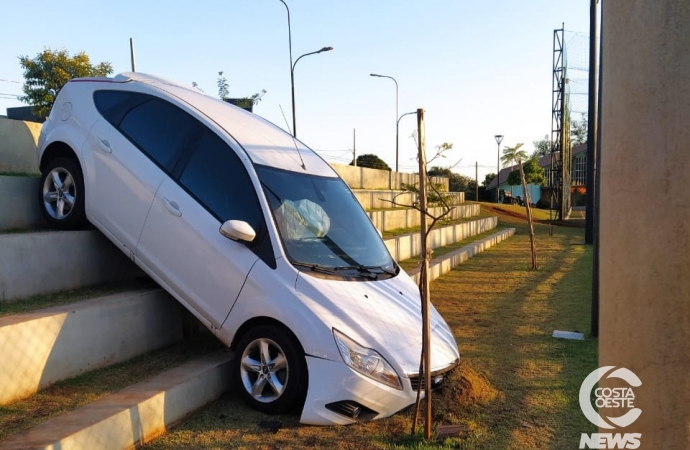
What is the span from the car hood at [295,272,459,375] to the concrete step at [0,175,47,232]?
3690mm

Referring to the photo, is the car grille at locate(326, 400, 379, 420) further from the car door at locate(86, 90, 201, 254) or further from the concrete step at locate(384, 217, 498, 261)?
the concrete step at locate(384, 217, 498, 261)

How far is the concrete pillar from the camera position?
2.31 m

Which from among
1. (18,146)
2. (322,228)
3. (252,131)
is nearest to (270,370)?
(322,228)

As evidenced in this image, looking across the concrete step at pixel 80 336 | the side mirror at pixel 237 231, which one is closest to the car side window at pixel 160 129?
the side mirror at pixel 237 231

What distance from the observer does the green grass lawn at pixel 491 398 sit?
13.5 ft

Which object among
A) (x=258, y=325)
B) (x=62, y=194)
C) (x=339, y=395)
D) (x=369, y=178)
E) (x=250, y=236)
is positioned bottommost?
(x=339, y=395)

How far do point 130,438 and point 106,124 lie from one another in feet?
11.0

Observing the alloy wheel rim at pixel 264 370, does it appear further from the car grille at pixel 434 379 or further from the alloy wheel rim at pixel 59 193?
the alloy wheel rim at pixel 59 193

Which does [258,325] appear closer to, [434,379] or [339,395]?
[339,395]

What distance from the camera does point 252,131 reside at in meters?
5.79

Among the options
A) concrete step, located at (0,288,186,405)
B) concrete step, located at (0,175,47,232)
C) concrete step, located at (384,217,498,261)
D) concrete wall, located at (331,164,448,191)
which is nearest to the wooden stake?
concrete step, located at (0,288,186,405)

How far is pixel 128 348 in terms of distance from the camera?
204 inches

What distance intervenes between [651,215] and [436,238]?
14025mm

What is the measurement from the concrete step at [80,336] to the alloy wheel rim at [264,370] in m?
1.26
